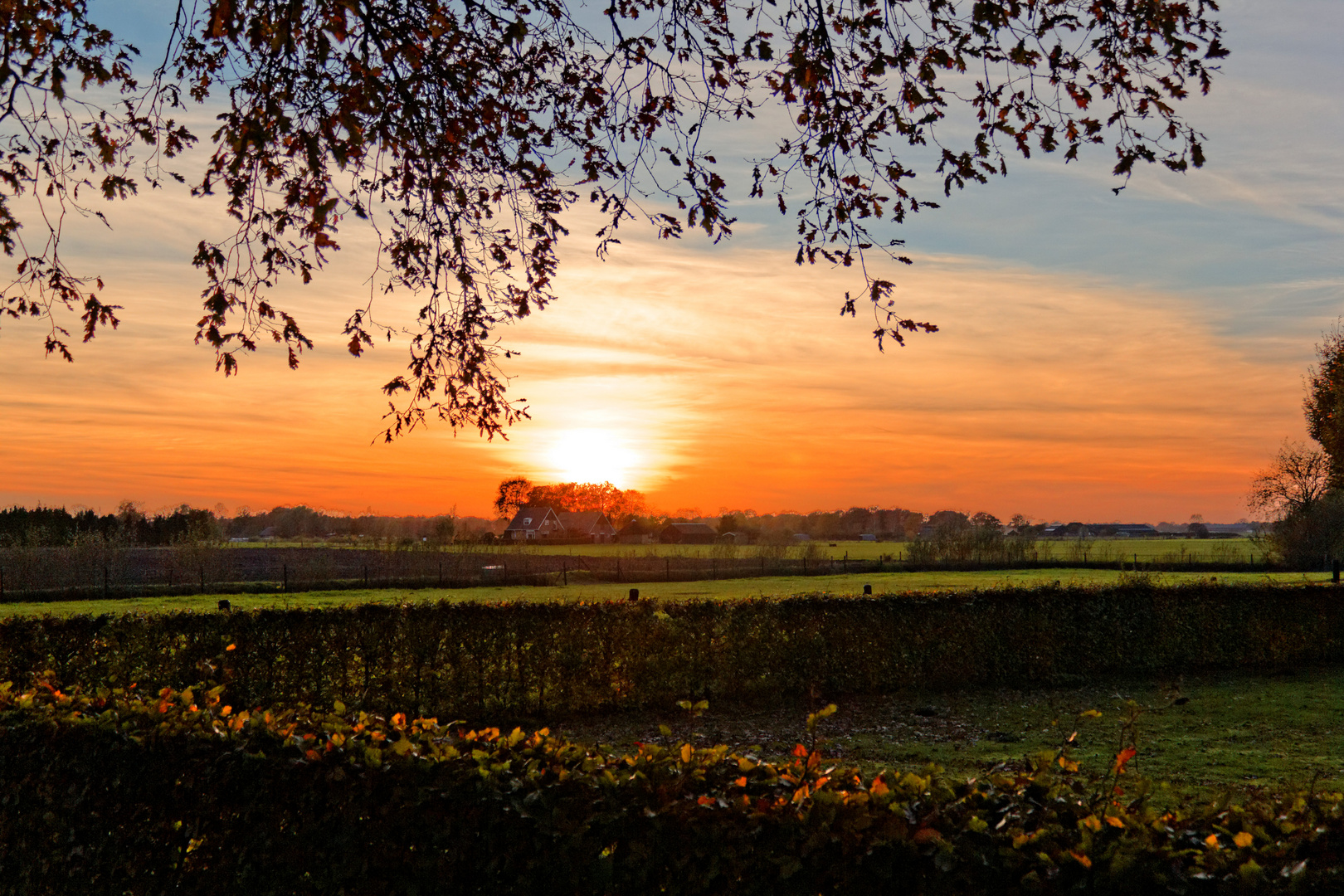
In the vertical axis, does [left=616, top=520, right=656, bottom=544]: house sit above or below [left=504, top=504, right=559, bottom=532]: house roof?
below

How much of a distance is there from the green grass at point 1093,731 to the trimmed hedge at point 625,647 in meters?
0.56

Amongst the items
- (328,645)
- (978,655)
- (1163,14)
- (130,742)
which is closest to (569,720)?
(328,645)

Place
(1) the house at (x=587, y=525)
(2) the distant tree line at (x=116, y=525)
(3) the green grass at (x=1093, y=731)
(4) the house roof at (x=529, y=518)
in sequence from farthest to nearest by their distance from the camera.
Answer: (4) the house roof at (x=529, y=518), (1) the house at (x=587, y=525), (2) the distant tree line at (x=116, y=525), (3) the green grass at (x=1093, y=731)

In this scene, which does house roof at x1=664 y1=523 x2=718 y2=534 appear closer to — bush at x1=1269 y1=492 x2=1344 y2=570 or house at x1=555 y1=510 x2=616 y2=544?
house at x1=555 y1=510 x2=616 y2=544

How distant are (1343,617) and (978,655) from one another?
911 cm

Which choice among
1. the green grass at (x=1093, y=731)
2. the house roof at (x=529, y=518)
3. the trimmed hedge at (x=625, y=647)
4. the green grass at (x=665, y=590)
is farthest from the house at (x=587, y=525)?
the green grass at (x=1093, y=731)

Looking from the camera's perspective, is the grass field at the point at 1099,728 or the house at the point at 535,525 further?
the house at the point at 535,525

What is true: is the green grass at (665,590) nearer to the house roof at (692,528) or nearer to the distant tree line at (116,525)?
the distant tree line at (116,525)

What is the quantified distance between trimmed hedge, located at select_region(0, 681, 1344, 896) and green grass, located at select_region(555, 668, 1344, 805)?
5261 millimetres

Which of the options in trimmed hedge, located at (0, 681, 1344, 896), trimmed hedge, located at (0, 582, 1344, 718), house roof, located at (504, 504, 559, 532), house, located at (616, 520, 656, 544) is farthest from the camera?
house roof, located at (504, 504, 559, 532)

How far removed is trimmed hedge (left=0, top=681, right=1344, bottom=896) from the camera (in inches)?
120

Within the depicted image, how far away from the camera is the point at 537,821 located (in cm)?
356

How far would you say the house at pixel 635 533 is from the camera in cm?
9125

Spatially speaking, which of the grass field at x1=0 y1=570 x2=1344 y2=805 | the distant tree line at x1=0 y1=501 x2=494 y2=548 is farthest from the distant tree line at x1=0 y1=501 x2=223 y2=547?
the grass field at x1=0 y1=570 x2=1344 y2=805
